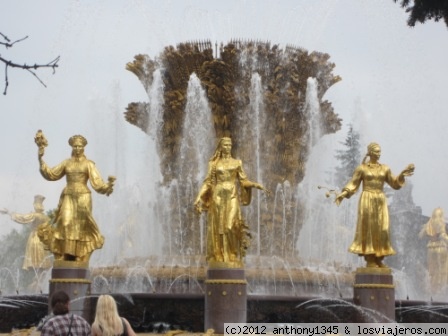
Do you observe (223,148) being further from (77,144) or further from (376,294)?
(376,294)

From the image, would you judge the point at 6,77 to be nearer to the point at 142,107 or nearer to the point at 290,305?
the point at 290,305

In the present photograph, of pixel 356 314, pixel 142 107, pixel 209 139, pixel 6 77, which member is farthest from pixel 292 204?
pixel 6 77

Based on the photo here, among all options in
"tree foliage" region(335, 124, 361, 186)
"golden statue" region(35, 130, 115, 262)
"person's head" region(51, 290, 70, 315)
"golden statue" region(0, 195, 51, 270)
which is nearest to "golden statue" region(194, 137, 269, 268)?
"golden statue" region(35, 130, 115, 262)

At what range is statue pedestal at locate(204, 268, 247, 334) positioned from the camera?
12164mm

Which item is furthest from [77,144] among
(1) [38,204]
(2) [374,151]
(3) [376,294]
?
(1) [38,204]

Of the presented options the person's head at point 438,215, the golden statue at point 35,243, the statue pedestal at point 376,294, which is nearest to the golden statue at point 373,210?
the statue pedestal at point 376,294

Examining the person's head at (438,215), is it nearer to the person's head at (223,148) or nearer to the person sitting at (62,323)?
the person's head at (223,148)

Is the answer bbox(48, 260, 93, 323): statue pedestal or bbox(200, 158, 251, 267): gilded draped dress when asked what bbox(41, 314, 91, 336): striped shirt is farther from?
bbox(48, 260, 93, 323): statue pedestal

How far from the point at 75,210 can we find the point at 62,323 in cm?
719

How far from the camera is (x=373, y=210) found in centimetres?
1322

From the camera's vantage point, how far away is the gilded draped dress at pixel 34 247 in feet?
72.1

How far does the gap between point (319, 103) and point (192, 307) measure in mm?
7388

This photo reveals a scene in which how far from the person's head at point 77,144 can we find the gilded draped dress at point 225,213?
2.19 m

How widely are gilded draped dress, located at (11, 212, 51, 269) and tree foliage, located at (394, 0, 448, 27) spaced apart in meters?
12.2
